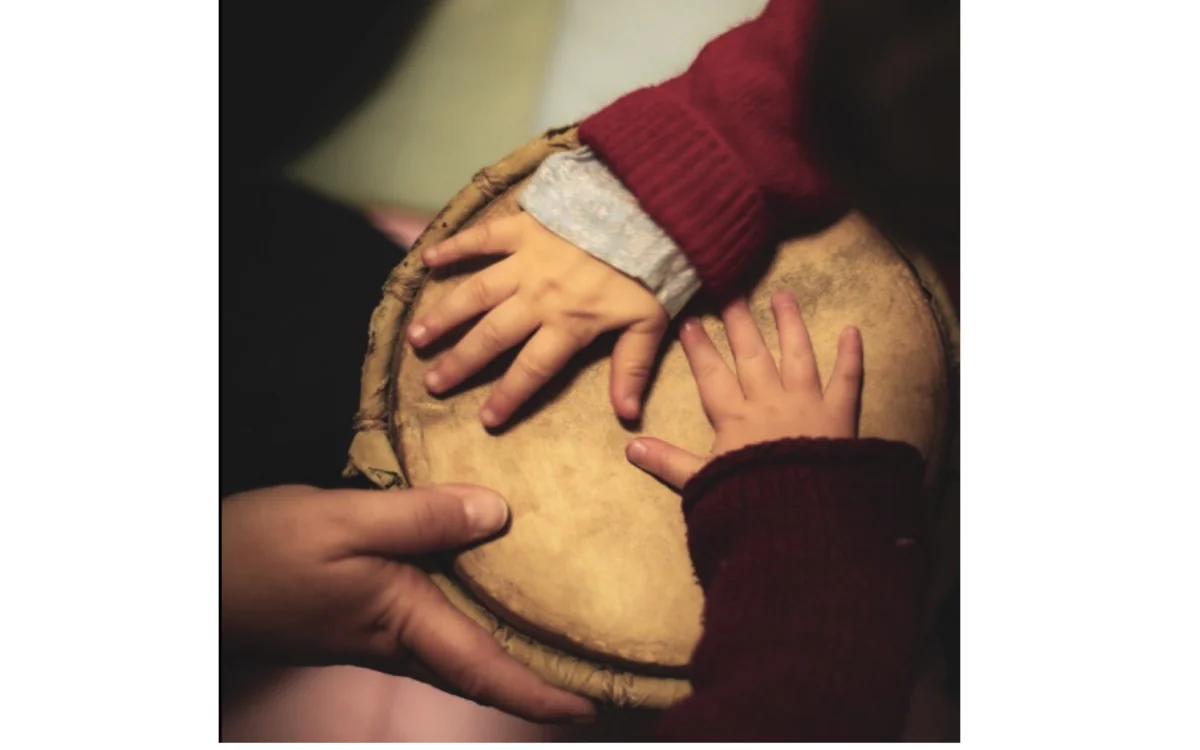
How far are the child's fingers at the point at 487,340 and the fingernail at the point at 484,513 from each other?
87 mm

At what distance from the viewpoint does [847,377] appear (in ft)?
1.64

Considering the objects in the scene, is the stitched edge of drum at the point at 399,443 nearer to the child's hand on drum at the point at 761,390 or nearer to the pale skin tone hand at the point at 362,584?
the pale skin tone hand at the point at 362,584

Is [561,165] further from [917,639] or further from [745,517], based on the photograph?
[917,639]

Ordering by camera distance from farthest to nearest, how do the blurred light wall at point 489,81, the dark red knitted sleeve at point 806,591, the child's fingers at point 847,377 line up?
1. the blurred light wall at point 489,81
2. the child's fingers at point 847,377
3. the dark red knitted sleeve at point 806,591

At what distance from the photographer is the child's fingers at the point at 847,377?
0.50m

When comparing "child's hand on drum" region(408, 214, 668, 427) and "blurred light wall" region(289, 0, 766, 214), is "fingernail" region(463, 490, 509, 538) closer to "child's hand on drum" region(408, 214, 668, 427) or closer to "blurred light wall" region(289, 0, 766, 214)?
"child's hand on drum" region(408, 214, 668, 427)

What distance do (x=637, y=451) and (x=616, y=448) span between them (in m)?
0.02

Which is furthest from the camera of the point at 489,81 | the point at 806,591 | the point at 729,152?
the point at 489,81

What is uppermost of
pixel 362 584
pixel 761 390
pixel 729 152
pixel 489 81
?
pixel 489 81

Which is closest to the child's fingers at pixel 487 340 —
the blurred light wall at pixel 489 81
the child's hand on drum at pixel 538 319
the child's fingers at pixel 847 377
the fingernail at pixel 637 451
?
the child's hand on drum at pixel 538 319

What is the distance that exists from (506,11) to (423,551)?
2.51 feet

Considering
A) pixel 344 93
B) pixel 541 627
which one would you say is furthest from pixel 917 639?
pixel 344 93

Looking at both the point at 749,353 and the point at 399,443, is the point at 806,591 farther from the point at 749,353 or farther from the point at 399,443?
the point at 399,443

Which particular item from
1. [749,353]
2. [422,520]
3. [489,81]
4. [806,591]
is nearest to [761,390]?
[749,353]
